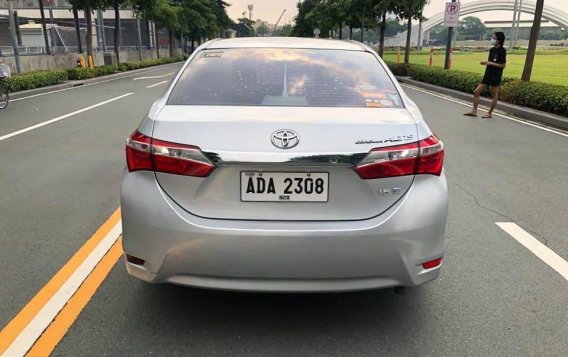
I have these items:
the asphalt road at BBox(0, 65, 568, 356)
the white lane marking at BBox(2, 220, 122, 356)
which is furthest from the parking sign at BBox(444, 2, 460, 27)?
the white lane marking at BBox(2, 220, 122, 356)

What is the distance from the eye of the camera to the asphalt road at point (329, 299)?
2.76 meters

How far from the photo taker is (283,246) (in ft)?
8.15

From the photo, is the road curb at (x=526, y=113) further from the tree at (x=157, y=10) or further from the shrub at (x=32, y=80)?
the tree at (x=157, y=10)

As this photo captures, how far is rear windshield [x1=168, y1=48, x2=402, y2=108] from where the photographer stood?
2980 mm

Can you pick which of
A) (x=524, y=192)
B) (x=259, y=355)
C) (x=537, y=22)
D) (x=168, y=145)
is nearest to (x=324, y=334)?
(x=259, y=355)

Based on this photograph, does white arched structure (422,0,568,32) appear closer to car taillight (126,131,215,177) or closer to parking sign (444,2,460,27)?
parking sign (444,2,460,27)

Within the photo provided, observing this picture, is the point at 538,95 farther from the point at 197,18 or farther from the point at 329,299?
the point at 197,18

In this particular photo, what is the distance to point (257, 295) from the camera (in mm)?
3254

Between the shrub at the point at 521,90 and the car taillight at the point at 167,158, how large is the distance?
1010 centimetres

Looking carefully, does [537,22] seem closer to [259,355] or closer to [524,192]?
[524,192]

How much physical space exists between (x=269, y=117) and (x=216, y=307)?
4.02ft

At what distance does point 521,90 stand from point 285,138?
11704 millimetres

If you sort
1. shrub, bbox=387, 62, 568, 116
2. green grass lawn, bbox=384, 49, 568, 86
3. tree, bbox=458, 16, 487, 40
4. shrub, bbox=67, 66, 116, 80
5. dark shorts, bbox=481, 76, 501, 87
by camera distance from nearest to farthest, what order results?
1. shrub, bbox=387, 62, 568, 116
2. dark shorts, bbox=481, 76, 501, 87
3. green grass lawn, bbox=384, 49, 568, 86
4. shrub, bbox=67, 66, 116, 80
5. tree, bbox=458, 16, 487, 40

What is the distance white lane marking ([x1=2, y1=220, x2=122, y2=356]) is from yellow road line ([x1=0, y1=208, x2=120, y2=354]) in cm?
3
